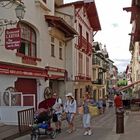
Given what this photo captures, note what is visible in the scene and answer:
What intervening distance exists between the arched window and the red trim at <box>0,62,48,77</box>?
994 mm

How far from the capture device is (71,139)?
16.5 m

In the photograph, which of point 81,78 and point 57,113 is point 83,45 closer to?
point 81,78

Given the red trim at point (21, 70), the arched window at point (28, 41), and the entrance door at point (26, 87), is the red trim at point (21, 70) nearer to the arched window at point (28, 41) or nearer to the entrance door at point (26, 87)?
the entrance door at point (26, 87)

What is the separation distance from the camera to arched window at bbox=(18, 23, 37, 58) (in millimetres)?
24594

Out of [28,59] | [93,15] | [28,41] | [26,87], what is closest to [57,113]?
[28,59]

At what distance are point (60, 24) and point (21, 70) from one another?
8146 mm

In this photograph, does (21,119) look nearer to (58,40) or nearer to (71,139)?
(71,139)

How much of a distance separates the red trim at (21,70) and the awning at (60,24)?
10.8ft

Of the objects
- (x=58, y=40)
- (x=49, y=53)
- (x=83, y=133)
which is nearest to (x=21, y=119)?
(x=83, y=133)

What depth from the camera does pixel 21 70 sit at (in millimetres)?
22859

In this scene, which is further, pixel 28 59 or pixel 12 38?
pixel 28 59

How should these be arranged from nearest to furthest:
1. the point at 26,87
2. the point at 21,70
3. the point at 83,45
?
the point at 21,70 → the point at 26,87 → the point at 83,45

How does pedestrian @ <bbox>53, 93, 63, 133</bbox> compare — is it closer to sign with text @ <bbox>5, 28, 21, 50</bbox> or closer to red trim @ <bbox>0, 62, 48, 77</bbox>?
sign with text @ <bbox>5, 28, 21, 50</bbox>

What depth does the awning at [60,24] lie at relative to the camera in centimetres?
2812
